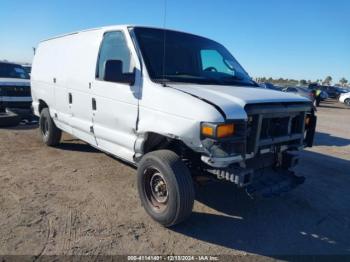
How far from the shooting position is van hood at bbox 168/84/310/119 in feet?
11.1

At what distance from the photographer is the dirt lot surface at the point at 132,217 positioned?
11.2 feet

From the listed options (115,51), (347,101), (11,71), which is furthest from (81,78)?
(347,101)

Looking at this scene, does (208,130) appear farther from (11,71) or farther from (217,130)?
(11,71)

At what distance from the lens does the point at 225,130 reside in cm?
332

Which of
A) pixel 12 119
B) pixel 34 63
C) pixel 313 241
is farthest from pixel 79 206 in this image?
pixel 12 119

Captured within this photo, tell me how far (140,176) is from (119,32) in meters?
2.08

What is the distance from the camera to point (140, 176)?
4070 mm

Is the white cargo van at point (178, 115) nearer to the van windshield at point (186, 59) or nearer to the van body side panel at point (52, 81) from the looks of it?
the van windshield at point (186, 59)

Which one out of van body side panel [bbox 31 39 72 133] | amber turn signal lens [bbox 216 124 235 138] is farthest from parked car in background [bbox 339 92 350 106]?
amber turn signal lens [bbox 216 124 235 138]

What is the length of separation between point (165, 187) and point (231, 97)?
1.30 metres

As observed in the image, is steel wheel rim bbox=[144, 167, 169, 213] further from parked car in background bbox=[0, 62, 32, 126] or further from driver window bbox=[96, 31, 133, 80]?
parked car in background bbox=[0, 62, 32, 126]

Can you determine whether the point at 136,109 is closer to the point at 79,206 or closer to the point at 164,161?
the point at 164,161

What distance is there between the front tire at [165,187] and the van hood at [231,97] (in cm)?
77

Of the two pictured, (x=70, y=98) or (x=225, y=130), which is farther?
(x=70, y=98)
